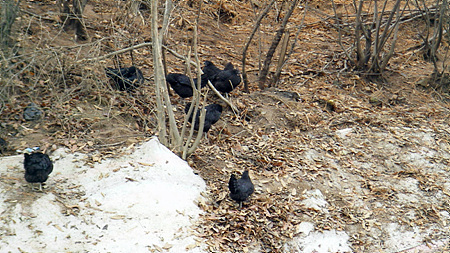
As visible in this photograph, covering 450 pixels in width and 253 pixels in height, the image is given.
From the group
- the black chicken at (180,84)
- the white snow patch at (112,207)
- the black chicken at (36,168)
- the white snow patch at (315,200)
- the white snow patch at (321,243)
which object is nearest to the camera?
the white snow patch at (112,207)

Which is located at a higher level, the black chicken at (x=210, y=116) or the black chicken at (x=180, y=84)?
the black chicken at (x=180, y=84)

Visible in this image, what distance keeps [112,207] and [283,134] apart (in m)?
2.34

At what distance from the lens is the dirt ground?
4746 mm

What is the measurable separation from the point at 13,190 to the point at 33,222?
1.37 ft

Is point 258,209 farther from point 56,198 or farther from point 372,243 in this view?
point 56,198

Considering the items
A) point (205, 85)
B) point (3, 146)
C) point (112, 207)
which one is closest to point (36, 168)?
point (112, 207)

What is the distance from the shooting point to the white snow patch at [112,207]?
3.92m

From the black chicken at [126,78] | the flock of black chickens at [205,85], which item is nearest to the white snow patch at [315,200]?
the flock of black chickens at [205,85]

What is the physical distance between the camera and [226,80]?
600cm

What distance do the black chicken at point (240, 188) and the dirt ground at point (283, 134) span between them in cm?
13

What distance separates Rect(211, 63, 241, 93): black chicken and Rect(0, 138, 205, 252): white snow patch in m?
1.42

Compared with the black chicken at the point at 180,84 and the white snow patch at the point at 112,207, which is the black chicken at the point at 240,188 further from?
the black chicken at the point at 180,84

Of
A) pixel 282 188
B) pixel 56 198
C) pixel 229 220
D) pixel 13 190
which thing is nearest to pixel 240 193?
pixel 229 220

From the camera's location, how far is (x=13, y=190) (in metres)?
4.23
